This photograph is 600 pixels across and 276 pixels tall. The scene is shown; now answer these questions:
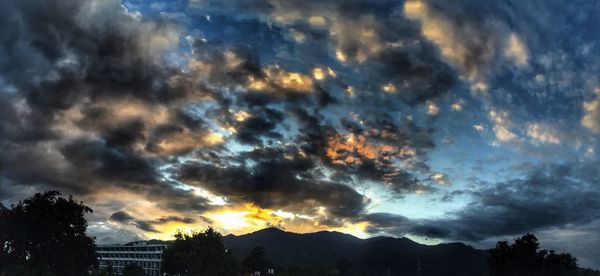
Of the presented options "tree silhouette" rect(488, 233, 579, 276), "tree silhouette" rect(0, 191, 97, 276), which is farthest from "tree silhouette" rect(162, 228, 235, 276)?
"tree silhouette" rect(488, 233, 579, 276)

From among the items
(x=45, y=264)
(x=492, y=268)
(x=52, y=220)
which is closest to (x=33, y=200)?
(x=52, y=220)

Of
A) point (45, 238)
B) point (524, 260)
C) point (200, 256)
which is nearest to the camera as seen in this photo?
point (45, 238)

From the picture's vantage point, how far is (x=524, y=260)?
577ft

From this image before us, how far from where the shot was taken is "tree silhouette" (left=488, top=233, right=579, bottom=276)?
17525cm

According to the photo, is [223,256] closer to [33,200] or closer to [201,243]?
[201,243]

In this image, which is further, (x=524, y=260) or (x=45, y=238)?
(x=524, y=260)

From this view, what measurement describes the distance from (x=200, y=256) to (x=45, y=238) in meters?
75.7

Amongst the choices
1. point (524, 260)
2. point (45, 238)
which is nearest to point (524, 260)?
point (524, 260)

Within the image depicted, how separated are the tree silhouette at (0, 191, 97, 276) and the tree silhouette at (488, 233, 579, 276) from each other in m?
145

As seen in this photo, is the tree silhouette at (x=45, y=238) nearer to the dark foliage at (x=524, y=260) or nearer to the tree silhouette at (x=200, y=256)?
the tree silhouette at (x=200, y=256)

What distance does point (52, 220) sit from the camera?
247 ft

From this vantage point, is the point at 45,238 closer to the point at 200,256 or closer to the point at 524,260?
the point at 200,256

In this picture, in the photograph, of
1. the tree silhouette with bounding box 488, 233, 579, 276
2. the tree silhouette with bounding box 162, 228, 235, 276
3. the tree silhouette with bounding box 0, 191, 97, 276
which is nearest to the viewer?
the tree silhouette with bounding box 0, 191, 97, 276

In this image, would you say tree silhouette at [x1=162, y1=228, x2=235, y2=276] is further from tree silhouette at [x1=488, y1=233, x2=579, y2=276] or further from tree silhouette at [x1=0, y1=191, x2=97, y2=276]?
tree silhouette at [x1=488, y1=233, x2=579, y2=276]
